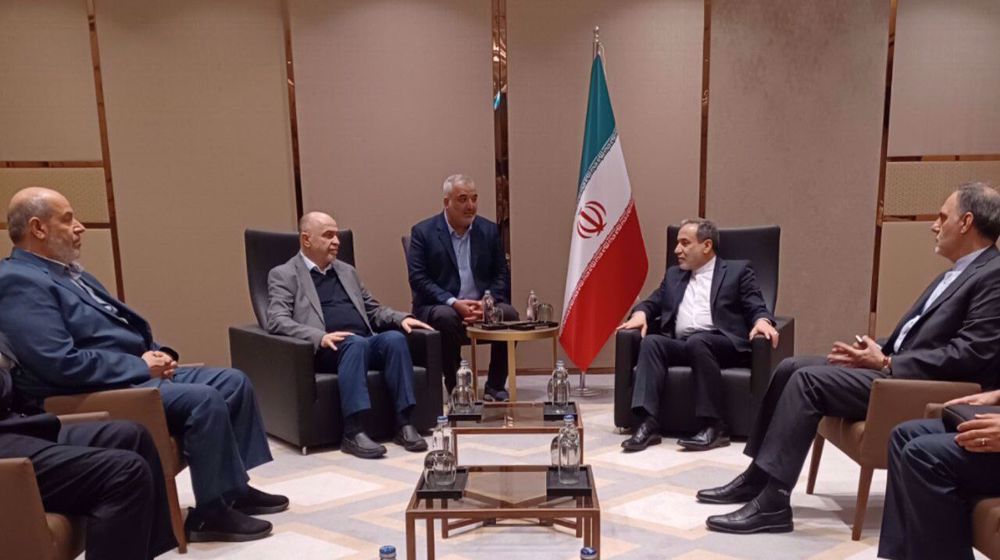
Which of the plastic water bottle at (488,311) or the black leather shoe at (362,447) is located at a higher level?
the plastic water bottle at (488,311)

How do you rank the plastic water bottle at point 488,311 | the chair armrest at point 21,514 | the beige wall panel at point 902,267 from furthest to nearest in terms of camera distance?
the beige wall panel at point 902,267 → the plastic water bottle at point 488,311 → the chair armrest at point 21,514

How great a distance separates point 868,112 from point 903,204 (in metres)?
0.65

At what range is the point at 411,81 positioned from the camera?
5.10m

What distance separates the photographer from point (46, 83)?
4.97m

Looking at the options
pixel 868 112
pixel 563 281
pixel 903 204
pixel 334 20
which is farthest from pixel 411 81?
pixel 903 204

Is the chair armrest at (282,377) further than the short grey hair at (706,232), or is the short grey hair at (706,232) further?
the short grey hair at (706,232)

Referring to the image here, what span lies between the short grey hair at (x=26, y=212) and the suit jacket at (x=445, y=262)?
2199mm

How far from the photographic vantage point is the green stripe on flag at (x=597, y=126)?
4703 millimetres

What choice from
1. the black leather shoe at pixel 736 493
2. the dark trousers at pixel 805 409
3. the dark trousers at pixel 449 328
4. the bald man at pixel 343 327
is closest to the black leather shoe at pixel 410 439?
the bald man at pixel 343 327

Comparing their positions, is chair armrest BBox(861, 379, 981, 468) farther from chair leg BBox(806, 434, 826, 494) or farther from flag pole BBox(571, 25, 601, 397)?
flag pole BBox(571, 25, 601, 397)

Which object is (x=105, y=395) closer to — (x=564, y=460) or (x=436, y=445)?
(x=436, y=445)

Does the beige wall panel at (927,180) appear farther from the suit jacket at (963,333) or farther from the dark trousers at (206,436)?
the dark trousers at (206,436)

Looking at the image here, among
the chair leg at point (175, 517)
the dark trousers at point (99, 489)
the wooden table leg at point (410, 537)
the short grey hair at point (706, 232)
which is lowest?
the chair leg at point (175, 517)

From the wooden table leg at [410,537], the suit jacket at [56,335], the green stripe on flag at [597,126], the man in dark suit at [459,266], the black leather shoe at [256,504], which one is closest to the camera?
the wooden table leg at [410,537]
